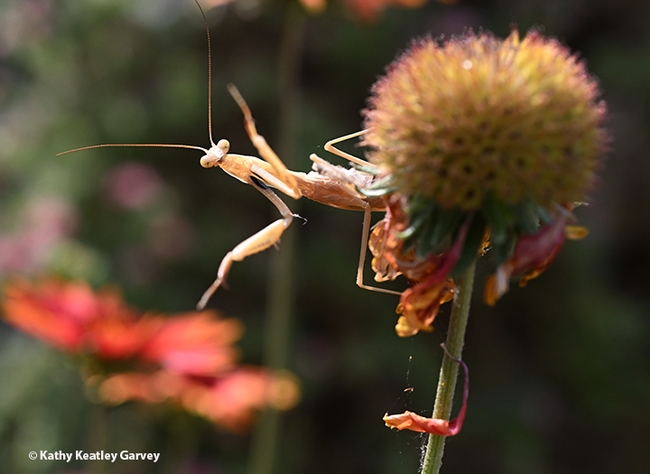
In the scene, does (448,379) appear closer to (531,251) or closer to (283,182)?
(531,251)

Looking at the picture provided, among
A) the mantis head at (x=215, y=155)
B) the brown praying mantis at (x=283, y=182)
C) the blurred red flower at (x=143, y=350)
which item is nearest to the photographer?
the brown praying mantis at (x=283, y=182)

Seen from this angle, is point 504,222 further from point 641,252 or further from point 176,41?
point 641,252

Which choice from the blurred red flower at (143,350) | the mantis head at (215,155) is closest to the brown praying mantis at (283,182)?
the mantis head at (215,155)

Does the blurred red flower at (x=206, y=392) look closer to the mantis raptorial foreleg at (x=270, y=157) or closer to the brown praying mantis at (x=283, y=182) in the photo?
the brown praying mantis at (x=283, y=182)

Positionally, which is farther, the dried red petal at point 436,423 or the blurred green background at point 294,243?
the blurred green background at point 294,243

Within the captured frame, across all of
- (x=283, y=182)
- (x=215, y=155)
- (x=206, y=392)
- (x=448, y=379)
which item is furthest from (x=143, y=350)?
(x=448, y=379)

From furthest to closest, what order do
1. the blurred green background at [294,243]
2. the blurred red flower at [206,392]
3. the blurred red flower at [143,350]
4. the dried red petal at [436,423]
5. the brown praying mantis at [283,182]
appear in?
the blurred green background at [294,243]
the blurred red flower at [206,392]
the blurred red flower at [143,350]
the brown praying mantis at [283,182]
the dried red petal at [436,423]

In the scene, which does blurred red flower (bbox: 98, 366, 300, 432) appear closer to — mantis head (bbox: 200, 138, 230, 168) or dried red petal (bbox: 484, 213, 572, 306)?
mantis head (bbox: 200, 138, 230, 168)
